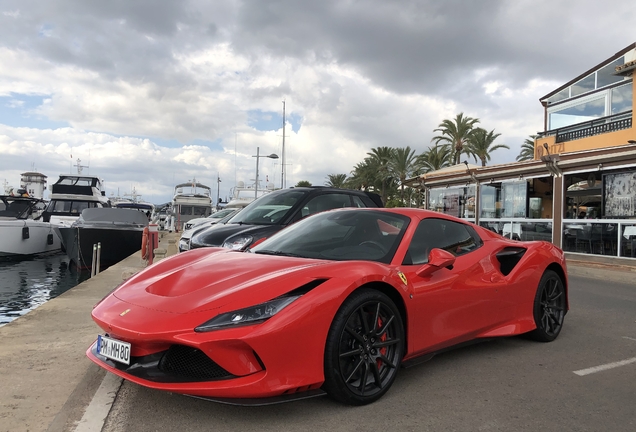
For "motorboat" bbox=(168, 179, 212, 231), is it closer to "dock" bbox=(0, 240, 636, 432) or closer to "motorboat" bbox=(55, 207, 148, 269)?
"motorboat" bbox=(55, 207, 148, 269)

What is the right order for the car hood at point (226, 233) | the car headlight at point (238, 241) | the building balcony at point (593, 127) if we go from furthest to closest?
the building balcony at point (593, 127) < the car hood at point (226, 233) < the car headlight at point (238, 241)

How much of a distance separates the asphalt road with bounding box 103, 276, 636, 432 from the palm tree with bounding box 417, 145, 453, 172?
3568 cm

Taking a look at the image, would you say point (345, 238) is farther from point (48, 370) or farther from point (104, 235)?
point (104, 235)

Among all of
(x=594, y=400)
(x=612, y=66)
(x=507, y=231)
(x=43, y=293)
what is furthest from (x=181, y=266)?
(x=612, y=66)

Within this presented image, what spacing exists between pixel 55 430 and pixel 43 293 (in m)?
10.8

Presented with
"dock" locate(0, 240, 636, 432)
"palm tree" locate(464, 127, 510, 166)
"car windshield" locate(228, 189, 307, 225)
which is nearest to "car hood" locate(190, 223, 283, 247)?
"car windshield" locate(228, 189, 307, 225)

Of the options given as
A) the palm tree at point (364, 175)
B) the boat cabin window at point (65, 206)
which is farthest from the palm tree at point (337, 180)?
the boat cabin window at point (65, 206)

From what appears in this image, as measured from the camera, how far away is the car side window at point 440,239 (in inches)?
148

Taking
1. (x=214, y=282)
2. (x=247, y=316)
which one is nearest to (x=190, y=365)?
(x=247, y=316)

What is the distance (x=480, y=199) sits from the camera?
20.7 metres

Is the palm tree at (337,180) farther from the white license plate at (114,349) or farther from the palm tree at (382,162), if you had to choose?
the white license plate at (114,349)

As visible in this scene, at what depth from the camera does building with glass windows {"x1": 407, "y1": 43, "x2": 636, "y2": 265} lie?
1504cm

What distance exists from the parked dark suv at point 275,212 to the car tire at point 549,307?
3637mm

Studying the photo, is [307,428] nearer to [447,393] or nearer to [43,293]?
Answer: [447,393]
